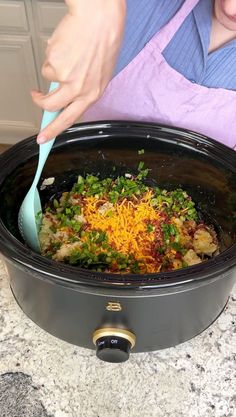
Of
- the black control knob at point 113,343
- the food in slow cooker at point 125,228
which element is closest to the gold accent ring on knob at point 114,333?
the black control knob at point 113,343

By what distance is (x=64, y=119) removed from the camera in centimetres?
57

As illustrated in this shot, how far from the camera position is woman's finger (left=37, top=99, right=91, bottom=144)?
56cm

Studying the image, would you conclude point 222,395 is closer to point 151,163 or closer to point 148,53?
point 151,163

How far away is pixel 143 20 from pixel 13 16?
0.89m

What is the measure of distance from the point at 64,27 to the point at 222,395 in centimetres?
54

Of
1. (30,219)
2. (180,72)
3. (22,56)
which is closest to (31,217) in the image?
(30,219)

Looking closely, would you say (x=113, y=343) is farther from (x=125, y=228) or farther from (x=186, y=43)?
(x=186, y=43)

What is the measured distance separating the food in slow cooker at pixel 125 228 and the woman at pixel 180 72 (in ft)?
0.45

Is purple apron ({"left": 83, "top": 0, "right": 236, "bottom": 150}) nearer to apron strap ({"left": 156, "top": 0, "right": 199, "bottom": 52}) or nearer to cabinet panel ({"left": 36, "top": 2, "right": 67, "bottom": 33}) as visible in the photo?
apron strap ({"left": 156, "top": 0, "right": 199, "bottom": 52})

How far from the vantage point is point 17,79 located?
6.04 feet

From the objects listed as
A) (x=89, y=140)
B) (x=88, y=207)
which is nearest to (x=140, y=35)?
(x=89, y=140)

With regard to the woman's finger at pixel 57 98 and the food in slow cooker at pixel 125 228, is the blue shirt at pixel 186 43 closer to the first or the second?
the food in slow cooker at pixel 125 228

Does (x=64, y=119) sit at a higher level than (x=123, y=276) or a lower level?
higher

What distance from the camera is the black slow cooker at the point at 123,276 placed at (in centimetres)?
58
